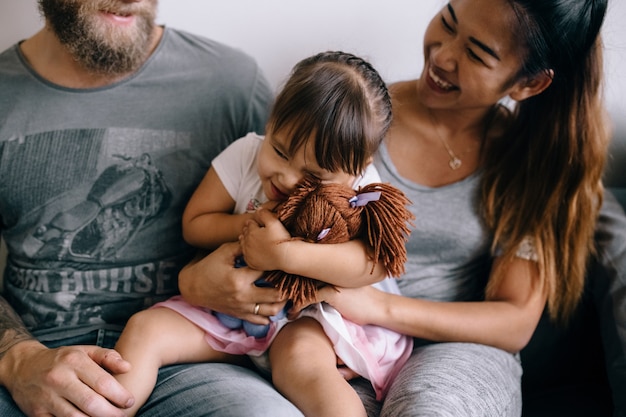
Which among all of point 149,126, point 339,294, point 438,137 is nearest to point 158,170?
point 149,126

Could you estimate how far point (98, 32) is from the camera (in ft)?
4.30

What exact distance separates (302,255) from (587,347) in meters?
0.90

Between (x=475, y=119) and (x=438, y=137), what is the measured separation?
0.34 feet

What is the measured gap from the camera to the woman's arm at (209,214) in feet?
3.99

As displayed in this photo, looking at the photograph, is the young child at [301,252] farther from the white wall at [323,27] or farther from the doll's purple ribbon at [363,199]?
the white wall at [323,27]

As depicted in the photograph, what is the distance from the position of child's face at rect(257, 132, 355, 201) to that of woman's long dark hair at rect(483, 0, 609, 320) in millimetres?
483

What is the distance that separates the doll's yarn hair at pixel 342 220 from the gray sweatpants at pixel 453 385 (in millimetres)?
227

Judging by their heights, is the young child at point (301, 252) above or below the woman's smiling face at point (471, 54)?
below

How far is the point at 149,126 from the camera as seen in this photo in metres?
1.38

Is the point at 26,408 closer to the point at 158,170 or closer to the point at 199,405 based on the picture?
the point at 199,405

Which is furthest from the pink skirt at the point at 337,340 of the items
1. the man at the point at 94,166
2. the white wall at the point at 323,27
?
the white wall at the point at 323,27

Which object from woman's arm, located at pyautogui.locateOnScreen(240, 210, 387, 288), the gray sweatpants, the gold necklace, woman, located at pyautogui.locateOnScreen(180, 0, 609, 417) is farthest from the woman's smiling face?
the gray sweatpants

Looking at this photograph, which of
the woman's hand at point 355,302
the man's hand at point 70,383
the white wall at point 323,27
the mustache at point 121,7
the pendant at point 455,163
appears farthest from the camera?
the white wall at point 323,27

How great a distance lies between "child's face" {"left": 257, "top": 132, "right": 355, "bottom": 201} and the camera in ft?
3.47
